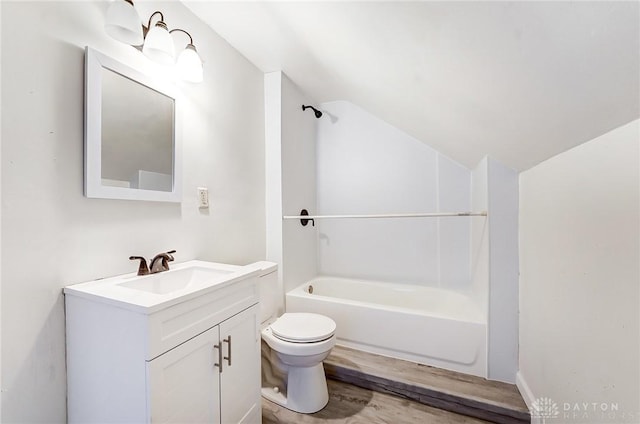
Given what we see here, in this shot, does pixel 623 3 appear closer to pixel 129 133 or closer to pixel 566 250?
pixel 566 250

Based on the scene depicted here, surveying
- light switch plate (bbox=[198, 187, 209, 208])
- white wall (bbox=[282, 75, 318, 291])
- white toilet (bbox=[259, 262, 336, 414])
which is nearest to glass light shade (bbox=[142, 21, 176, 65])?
light switch plate (bbox=[198, 187, 209, 208])

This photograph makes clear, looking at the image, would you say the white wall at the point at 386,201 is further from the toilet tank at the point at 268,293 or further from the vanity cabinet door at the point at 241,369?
the vanity cabinet door at the point at 241,369

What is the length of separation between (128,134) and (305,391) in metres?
1.65

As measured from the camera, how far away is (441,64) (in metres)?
1.08

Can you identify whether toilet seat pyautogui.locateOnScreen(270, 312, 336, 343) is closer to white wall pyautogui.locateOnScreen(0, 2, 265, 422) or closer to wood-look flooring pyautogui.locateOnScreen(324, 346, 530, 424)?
wood-look flooring pyautogui.locateOnScreen(324, 346, 530, 424)

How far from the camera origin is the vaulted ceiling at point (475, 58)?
67 cm

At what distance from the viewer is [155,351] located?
2.79 feet

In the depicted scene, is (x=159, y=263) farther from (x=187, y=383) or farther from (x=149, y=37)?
(x=149, y=37)

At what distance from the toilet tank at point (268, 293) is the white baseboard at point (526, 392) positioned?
1.53m

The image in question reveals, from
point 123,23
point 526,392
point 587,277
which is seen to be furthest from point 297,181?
point 526,392

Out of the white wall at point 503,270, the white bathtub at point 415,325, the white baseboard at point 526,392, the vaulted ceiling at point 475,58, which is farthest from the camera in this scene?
the white bathtub at point 415,325

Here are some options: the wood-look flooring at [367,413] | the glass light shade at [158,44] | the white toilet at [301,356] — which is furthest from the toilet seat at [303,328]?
the glass light shade at [158,44]

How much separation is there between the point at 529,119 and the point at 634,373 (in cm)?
87

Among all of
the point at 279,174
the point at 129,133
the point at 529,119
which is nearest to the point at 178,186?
the point at 129,133
